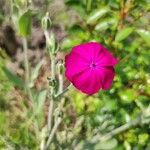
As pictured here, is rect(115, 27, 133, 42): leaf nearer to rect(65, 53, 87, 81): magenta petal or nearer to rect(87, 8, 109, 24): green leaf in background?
rect(87, 8, 109, 24): green leaf in background

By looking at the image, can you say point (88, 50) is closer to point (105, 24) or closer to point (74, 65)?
point (74, 65)

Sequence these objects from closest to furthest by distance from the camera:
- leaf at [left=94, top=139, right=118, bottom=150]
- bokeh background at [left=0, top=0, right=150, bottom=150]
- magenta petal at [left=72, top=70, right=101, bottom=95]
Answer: magenta petal at [left=72, top=70, right=101, bottom=95] → leaf at [left=94, top=139, right=118, bottom=150] → bokeh background at [left=0, top=0, right=150, bottom=150]

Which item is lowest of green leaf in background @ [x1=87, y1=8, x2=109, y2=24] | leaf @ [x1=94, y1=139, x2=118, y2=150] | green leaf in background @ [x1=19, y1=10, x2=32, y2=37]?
leaf @ [x1=94, y1=139, x2=118, y2=150]

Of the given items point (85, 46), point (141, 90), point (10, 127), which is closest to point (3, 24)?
point (10, 127)

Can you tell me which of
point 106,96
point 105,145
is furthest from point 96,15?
point 105,145

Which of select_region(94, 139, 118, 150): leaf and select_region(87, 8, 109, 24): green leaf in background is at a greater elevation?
select_region(87, 8, 109, 24): green leaf in background

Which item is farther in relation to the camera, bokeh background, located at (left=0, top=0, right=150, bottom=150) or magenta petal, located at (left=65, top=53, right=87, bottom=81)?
bokeh background, located at (left=0, top=0, right=150, bottom=150)

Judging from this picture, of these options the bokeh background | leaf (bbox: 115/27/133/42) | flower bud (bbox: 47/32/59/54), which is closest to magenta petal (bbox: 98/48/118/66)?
flower bud (bbox: 47/32/59/54)

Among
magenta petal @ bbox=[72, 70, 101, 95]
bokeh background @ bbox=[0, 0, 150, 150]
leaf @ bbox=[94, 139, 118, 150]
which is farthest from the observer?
bokeh background @ bbox=[0, 0, 150, 150]
